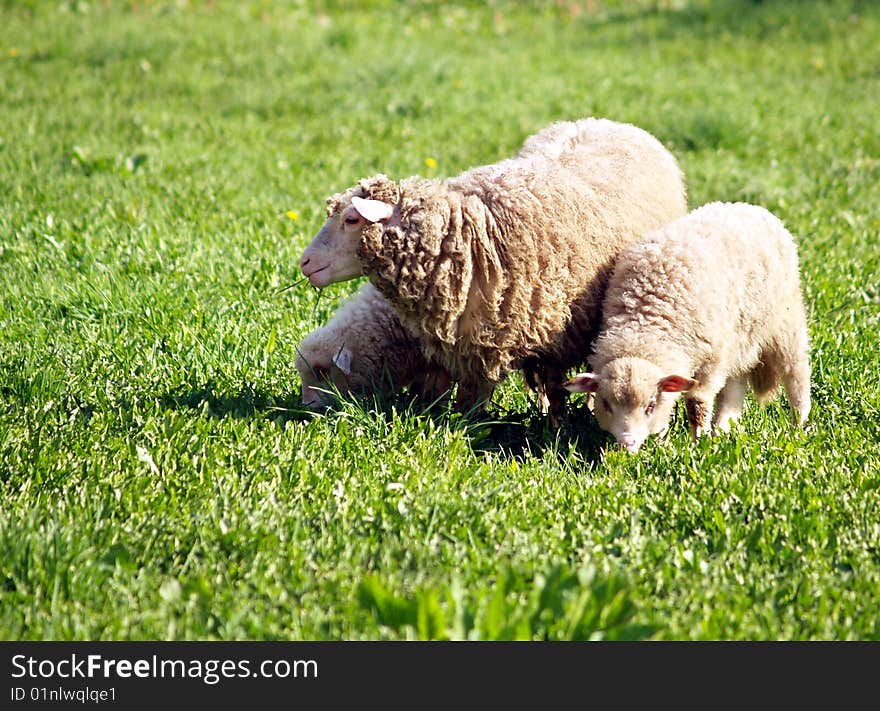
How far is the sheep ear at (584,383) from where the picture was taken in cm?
410

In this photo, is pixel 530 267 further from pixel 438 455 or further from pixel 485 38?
pixel 485 38

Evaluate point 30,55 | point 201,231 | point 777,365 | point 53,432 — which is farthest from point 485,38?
point 53,432

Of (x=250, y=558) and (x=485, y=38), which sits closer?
(x=250, y=558)

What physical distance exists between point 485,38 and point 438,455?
1030 centimetres

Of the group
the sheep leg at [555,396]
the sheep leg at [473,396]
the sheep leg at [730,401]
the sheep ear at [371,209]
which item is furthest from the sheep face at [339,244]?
the sheep leg at [730,401]

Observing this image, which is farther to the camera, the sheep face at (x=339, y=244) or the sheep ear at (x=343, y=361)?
the sheep ear at (x=343, y=361)

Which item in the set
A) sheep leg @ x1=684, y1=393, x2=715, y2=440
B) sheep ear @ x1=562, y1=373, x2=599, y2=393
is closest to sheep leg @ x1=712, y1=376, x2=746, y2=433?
sheep leg @ x1=684, y1=393, x2=715, y2=440

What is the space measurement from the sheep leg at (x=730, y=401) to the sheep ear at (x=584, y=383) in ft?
2.95

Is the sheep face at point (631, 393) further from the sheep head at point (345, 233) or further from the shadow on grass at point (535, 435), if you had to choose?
the sheep head at point (345, 233)

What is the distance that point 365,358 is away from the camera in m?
4.81

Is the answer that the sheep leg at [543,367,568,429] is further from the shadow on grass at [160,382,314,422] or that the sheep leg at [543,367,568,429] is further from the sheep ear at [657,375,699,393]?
the shadow on grass at [160,382,314,422]

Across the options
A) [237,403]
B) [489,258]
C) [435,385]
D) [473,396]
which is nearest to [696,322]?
[489,258]
